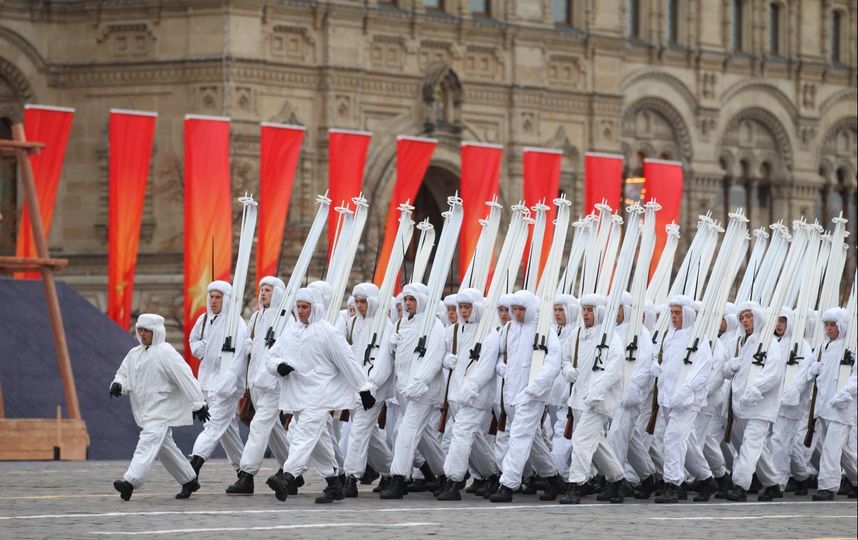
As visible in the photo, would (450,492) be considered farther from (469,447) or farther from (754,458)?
(754,458)

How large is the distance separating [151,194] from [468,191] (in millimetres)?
8556

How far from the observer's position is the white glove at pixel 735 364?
85.1ft

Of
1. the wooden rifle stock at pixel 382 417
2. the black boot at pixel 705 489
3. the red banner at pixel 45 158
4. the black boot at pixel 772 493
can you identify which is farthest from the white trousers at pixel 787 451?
the red banner at pixel 45 158

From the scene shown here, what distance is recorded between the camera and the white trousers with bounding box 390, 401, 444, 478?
79.0ft

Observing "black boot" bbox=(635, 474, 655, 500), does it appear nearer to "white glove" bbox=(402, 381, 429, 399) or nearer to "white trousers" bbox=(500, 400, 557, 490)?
"white trousers" bbox=(500, 400, 557, 490)

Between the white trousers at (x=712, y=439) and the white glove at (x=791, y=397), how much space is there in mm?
714

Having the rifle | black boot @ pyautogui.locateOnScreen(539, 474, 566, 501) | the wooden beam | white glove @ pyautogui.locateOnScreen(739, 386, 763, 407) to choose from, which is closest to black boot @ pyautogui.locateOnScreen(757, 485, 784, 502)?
white glove @ pyautogui.locateOnScreen(739, 386, 763, 407)

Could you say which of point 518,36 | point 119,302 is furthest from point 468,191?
point 518,36

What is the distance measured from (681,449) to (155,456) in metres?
5.36

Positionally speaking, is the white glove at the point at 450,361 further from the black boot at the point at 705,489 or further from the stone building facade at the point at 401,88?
the stone building facade at the point at 401,88

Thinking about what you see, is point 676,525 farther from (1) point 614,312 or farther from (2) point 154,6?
(2) point 154,6

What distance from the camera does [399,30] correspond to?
5134cm

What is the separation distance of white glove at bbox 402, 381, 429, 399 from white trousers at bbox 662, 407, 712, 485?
8.26ft

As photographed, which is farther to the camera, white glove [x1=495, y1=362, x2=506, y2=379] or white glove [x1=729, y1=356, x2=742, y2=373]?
white glove [x1=729, y1=356, x2=742, y2=373]
